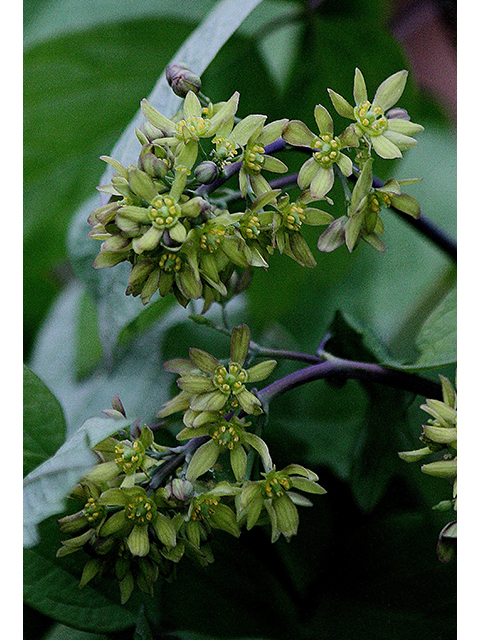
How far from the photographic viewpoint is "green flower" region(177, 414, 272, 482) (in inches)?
10.8

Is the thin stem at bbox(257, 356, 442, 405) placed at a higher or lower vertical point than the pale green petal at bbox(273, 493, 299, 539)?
higher

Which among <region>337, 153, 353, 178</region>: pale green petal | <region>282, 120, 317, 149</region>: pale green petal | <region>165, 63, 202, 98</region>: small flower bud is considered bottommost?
<region>337, 153, 353, 178</region>: pale green petal

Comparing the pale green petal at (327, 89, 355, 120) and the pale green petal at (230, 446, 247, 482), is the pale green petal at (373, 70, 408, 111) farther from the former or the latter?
the pale green petal at (230, 446, 247, 482)

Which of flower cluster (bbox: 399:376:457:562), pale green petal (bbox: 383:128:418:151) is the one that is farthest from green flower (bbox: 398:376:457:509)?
pale green petal (bbox: 383:128:418:151)

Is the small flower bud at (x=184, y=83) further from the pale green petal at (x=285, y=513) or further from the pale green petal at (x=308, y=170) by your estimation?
the pale green petal at (x=285, y=513)

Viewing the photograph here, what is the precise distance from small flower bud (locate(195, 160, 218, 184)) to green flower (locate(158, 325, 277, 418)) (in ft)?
0.21

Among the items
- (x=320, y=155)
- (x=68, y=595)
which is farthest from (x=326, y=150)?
(x=68, y=595)

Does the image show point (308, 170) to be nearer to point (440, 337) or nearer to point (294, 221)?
point (294, 221)

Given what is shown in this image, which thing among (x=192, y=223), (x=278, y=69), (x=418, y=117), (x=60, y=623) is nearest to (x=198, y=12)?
(x=278, y=69)

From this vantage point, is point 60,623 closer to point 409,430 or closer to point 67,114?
point 409,430

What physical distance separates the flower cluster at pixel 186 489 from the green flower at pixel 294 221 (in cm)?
5

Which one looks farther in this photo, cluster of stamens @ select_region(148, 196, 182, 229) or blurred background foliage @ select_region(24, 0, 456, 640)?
blurred background foliage @ select_region(24, 0, 456, 640)

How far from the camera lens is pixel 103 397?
42 cm

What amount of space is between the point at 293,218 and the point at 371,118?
0.18 ft
